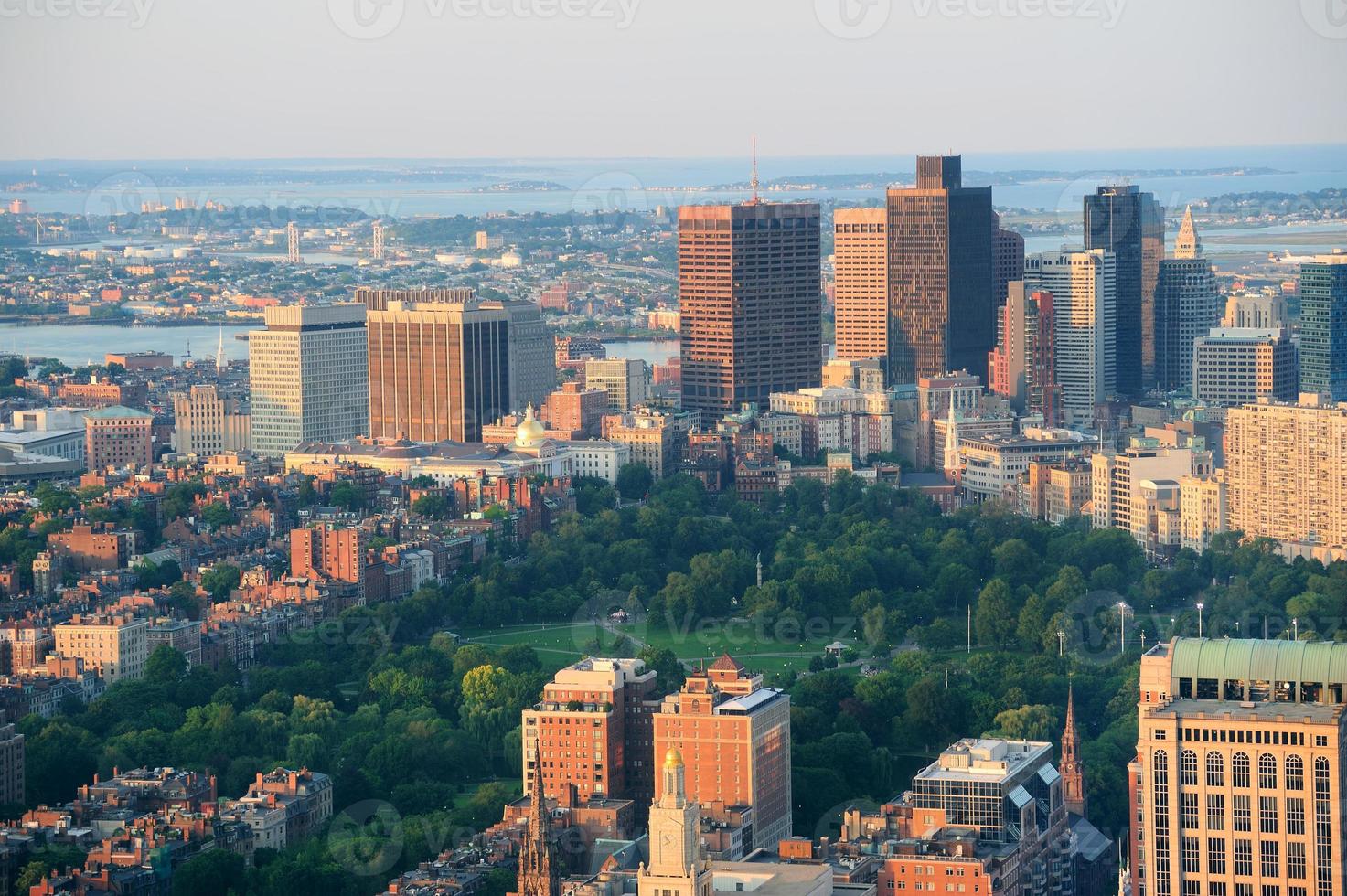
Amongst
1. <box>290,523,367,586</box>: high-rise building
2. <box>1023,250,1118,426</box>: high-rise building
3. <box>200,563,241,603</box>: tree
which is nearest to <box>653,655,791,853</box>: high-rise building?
<box>200,563,241,603</box>: tree

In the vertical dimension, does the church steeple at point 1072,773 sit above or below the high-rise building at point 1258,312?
below

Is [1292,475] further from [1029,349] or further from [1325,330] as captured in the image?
[1029,349]

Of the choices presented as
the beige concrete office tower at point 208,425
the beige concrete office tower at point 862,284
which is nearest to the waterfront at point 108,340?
the beige concrete office tower at point 208,425

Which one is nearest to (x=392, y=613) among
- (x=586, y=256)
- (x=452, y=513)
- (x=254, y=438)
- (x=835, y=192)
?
(x=452, y=513)

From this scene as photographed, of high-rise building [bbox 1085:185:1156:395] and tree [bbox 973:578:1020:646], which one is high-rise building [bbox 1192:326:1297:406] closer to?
high-rise building [bbox 1085:185:1156:395]

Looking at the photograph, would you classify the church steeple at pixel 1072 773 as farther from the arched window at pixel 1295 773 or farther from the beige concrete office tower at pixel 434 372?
the beige concrete office tower at pixel 434 372

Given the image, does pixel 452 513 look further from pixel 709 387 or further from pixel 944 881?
pixel 944 881
